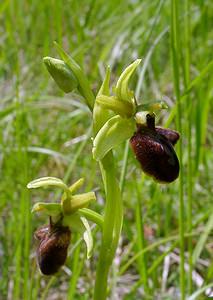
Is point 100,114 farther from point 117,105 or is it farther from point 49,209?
point 49,209

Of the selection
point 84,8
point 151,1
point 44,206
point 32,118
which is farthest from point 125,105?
point 84,8

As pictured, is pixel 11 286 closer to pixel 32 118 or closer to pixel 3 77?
pixel 32 118

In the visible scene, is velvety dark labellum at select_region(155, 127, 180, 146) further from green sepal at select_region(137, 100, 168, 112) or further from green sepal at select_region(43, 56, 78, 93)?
green sepal at select_region(43, 56, 78, 93)

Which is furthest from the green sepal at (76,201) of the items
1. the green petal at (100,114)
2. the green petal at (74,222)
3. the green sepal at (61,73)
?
the green sepal at (61,73)

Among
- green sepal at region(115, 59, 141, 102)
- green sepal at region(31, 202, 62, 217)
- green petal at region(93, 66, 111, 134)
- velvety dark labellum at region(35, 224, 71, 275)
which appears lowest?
velvety dark labellum at region(35, 224, 71, 275)

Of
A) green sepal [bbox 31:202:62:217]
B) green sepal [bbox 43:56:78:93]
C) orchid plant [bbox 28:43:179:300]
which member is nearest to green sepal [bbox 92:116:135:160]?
orchid plant [bbox 28:43:179:300]

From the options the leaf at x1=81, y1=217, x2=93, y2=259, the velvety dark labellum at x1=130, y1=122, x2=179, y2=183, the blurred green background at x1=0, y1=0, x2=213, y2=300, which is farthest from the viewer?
the blurred green background at x1=0, y1=0, x2=213, y2=300
